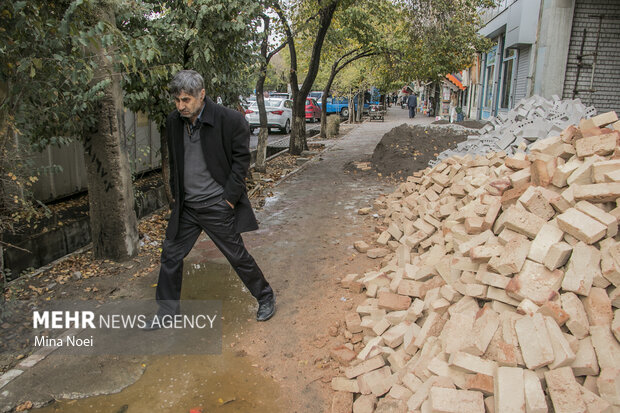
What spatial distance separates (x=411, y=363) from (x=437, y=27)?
38.9ft

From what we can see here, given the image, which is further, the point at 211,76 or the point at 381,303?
the point at 211,76

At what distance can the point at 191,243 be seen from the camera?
12.2ft

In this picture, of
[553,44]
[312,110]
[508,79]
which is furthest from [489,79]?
[312,110]

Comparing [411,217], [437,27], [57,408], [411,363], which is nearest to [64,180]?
[57,408]

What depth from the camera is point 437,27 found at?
42.0 ft

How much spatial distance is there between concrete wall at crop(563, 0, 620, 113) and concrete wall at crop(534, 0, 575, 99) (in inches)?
6.6

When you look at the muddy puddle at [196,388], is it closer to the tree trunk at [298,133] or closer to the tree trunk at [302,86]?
the tree trunk at [302,86]

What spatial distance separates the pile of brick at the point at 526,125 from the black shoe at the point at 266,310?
455 cm

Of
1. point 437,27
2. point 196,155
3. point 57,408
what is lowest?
point 57,408

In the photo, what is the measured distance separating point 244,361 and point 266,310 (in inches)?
25.5

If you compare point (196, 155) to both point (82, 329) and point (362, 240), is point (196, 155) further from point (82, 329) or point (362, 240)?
point (362, 240)

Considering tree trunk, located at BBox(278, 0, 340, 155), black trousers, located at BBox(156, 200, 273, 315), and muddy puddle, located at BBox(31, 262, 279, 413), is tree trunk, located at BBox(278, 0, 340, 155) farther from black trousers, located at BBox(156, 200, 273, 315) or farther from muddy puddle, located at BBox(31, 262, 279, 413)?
muddy puddle, located at BBox(31, 262, 279, 413)

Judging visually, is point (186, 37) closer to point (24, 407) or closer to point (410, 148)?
point (24, 407)

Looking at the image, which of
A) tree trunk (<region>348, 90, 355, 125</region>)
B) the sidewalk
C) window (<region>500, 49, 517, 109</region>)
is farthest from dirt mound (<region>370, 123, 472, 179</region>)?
tree trunk (<region>348, 90, 355, 125</region>)
